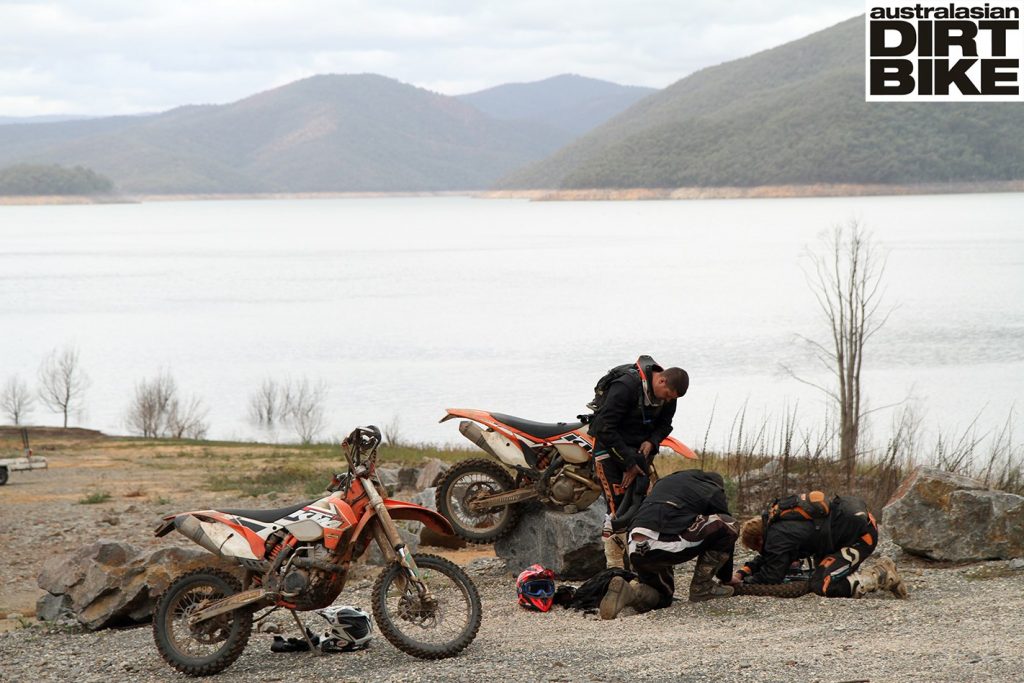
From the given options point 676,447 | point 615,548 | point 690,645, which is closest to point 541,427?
point 676,447

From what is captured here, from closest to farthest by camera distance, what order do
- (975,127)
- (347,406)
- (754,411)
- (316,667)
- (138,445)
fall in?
(316,667), (138,445), (754,411), (347,406), (975,127)

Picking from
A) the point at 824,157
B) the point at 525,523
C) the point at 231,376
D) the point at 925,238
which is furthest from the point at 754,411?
the point at 824,157

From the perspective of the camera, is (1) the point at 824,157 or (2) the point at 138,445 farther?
(1) the point at 824,157

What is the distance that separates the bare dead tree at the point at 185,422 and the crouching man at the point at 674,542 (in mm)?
26911

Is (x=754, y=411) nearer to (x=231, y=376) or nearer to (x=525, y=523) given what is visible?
(x=231, y=376)

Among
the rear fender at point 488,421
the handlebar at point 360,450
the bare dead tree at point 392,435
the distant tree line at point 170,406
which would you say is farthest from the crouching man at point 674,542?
the distant tree line at point 170,406

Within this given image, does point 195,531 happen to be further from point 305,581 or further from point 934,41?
point 934,41

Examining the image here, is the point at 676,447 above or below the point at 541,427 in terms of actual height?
below

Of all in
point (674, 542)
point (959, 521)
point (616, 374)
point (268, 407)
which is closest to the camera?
point (674, 542)

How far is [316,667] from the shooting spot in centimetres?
757

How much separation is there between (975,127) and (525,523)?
173m

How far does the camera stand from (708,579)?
8672 mm

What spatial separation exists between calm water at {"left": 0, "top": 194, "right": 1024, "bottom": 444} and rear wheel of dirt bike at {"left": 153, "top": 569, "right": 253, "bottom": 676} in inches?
1023

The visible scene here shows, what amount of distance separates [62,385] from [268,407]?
31.7 feet
